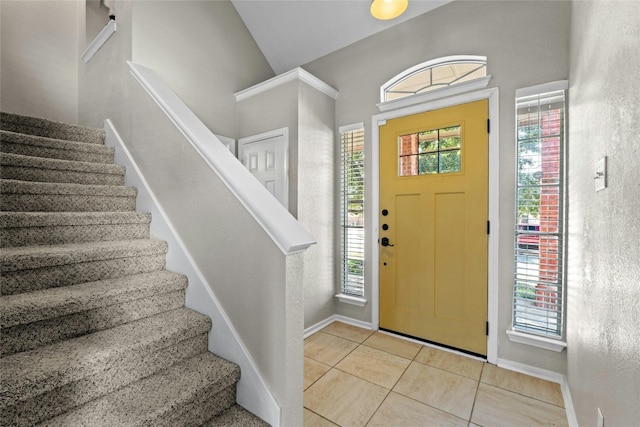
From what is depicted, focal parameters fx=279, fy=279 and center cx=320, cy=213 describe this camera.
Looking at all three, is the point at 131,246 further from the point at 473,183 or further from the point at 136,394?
the point at 473,183

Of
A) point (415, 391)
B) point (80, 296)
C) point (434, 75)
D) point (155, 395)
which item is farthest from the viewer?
point (434, 75)

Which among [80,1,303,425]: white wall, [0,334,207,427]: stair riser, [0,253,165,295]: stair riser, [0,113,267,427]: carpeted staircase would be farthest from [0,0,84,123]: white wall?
[0,334,207,427]: stair riser

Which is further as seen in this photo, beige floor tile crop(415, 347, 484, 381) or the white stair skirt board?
beige floor tile crop(415, 347, 484, 381)

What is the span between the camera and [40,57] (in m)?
3.30

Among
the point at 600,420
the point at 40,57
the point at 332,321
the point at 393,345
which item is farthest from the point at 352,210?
the point at 40,57

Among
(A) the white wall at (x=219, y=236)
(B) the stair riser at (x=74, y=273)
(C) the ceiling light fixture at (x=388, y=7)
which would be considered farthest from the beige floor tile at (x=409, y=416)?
(C) the ceiling light fixture at (x=388, y=7)

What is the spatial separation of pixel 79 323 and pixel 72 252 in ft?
1.23

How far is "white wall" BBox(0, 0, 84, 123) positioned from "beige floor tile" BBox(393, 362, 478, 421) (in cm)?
451

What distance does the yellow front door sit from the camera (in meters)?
2.25

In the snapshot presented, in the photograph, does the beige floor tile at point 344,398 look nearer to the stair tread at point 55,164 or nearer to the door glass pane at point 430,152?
the door glass pane at point 430,152

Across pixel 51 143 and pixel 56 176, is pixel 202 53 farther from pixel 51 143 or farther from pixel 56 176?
pixel 56 176

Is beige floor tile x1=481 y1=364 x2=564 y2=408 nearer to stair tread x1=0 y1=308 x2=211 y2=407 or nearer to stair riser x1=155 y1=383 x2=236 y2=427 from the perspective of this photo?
stair riser x1=155 y1=383 x2=236 y2=427

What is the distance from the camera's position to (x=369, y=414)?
166 cm

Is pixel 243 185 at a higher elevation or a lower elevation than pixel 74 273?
higher
